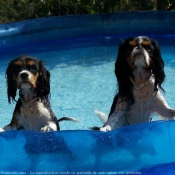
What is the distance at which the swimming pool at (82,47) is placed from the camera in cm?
700

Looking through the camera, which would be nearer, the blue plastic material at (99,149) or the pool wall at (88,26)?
the blue plastic material at (99,149)

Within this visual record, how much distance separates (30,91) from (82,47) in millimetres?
4625

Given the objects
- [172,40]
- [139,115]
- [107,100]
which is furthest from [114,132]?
[172,40]

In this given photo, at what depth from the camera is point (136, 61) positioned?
175 inches

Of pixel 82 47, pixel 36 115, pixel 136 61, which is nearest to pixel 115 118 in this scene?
pixel 136 61

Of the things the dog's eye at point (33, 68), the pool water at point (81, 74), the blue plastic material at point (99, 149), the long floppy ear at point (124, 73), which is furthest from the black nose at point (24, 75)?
the pool water at point (81, 74)

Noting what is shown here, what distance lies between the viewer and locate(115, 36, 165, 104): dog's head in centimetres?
441

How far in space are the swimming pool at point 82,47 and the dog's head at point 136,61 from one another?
1.95 metres

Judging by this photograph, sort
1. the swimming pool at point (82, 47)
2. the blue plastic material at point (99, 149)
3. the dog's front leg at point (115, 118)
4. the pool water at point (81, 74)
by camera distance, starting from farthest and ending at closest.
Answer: the swimming pool at point (82, 47), the pool water at point (81, 74), the dog's front leg at point (115, 118), the blue plastic material at point (99, 149)

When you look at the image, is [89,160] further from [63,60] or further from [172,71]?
[63,60]

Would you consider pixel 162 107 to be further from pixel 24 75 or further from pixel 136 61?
pixel 24 75

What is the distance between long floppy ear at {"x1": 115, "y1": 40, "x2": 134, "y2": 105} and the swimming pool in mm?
1890

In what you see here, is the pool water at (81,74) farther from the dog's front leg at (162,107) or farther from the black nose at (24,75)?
the black nose at (24,75)

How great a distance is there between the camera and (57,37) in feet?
31.2
